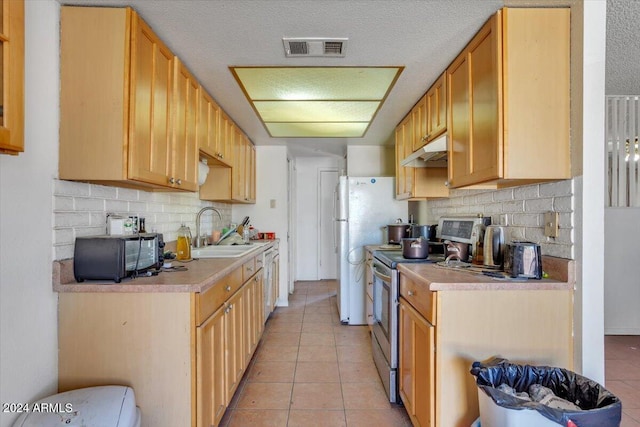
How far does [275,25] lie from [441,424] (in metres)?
2.06

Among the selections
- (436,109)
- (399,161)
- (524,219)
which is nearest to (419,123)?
(436,109)

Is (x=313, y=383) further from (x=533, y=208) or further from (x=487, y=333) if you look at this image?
(x=533, y=208)

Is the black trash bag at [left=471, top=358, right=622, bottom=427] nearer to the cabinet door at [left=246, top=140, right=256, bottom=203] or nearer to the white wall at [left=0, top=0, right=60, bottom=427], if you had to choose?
the white wall at [left=0, top=0, right=60, bottom=427]

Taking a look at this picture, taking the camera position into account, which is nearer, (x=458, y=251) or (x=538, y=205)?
(x=538, y=205)

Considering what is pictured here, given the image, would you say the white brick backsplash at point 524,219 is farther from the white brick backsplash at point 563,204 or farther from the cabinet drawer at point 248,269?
the cabinet drawer at point 248,269

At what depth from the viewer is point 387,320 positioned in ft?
7.22

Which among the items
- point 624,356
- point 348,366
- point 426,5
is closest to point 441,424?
point 348,366

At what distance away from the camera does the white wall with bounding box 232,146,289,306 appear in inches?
172

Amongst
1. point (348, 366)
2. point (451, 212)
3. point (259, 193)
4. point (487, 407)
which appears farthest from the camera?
point (259, 193)

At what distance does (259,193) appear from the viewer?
438 centimetres

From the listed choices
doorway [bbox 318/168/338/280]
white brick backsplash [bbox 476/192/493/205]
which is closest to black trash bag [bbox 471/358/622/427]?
white brick backsplash [bbox 476/192/493/205]

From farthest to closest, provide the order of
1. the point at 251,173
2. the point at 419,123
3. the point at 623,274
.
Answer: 1. the point at 251,173
2. the point at 623,274
3. the point at 419,123

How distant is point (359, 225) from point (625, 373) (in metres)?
2.47

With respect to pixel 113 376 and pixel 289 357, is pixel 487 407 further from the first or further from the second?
pixel 289 357
